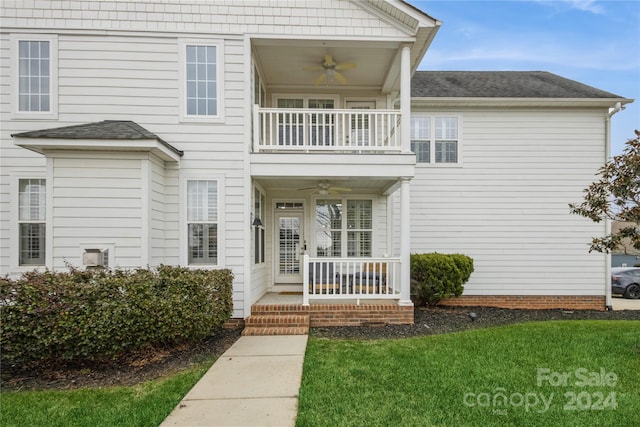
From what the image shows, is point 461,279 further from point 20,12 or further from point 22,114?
point 20,12

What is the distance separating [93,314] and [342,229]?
6023 millimetres

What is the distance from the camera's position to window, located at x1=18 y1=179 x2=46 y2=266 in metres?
6.75

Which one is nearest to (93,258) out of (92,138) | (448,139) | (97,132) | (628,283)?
(92,138)

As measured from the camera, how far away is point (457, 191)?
32.0ft

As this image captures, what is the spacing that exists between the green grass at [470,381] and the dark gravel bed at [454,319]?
526 mm

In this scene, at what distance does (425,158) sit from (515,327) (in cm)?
488

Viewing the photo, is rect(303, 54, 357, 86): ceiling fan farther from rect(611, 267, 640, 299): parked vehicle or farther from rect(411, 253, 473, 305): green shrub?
rect(611, 267, 640, 299): parked vehicle

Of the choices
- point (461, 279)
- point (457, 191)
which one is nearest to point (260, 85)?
point (457, 191)

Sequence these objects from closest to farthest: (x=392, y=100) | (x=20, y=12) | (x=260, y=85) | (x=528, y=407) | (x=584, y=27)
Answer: (x=528, y=407) < (x=20, y=12) < (x=260, y=85) < (x=392, y=100) < (x=584, y=27)

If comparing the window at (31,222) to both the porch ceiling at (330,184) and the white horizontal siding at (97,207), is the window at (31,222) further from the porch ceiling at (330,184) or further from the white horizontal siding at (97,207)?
the porch ceiling at (330,184)

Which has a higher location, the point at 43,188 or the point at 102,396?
the point at 43,188

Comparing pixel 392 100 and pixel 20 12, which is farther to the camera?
pixel 392 100

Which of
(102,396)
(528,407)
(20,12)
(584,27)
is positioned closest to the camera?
(528,407)

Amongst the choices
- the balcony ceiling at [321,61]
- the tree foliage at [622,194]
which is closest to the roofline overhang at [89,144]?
the balcony ceiling at [321,61]
